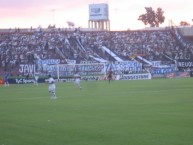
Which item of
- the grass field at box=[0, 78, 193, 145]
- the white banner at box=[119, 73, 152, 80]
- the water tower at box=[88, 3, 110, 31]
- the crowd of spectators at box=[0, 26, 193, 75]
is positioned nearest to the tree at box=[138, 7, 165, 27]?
the water tower at box=[88, 3, 110, 31]

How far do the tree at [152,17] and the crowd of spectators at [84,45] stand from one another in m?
46.0

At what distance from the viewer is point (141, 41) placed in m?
92.8

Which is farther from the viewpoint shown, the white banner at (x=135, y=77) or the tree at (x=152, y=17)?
the tree at (x=152, y=17)

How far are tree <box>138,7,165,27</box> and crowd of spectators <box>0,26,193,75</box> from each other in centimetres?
4603

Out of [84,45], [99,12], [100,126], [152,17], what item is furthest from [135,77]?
[152,17]

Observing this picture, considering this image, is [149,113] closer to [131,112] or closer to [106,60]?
[131,112]

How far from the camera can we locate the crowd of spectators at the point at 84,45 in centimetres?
8081

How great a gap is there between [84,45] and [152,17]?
59852 mm

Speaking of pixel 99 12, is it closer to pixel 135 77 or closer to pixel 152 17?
pixel 152 17

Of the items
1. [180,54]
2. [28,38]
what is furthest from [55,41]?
[180,54]

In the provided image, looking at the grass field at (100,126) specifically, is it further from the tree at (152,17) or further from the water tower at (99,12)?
the tree at (152,17)

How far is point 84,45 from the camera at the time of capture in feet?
287

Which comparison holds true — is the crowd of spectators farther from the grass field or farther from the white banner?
the grass field

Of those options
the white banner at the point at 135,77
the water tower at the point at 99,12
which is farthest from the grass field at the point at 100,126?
the water tower at the point at 99,12
